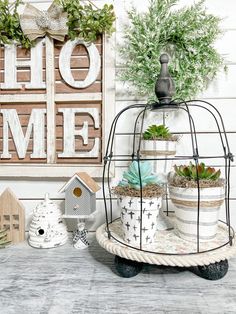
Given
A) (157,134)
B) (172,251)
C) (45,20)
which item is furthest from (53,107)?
(172,251)

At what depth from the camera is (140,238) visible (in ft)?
2.37

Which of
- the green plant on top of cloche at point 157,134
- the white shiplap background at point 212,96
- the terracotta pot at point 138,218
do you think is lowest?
the terracotta pot at point 138,218

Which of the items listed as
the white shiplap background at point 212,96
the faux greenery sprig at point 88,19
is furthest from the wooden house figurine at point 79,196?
the faux greenery sprig at point 88,19

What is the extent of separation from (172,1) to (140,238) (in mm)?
781

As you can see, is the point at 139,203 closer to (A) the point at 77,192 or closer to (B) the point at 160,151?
(B) the point at 160,151

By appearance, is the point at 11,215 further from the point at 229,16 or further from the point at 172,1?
the point at 229,16

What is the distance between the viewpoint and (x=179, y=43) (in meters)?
0.97

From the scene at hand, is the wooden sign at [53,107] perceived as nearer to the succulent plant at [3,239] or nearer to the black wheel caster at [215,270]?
the succulent plant at [3,239]

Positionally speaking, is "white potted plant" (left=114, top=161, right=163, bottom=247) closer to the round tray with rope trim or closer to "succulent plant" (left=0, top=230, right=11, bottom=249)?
the round tray with rope trim

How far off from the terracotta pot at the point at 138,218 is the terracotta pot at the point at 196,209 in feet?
0.20

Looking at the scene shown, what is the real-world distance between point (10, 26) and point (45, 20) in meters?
0.13

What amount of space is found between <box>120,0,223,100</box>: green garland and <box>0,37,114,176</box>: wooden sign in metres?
0.13

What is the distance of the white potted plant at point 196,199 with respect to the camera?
0.72 meters

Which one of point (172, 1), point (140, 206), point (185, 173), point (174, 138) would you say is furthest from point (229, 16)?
point (140, 206)
